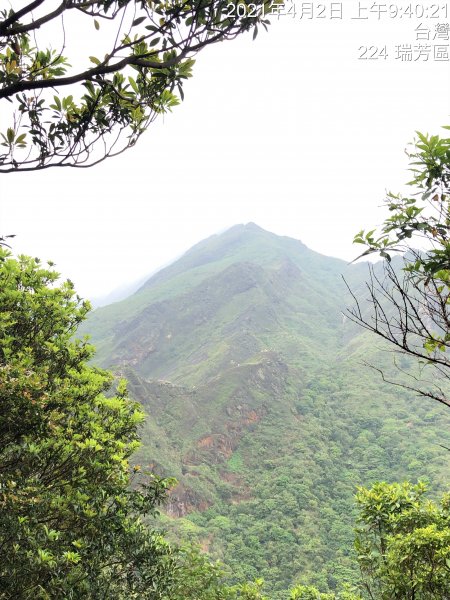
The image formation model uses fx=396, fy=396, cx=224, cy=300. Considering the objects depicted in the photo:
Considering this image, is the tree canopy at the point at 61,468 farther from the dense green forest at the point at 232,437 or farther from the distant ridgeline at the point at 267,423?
the distant ridgeline at the point at 267,423

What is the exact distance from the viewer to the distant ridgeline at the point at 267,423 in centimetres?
3462

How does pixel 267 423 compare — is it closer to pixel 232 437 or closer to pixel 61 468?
pixel 232 437

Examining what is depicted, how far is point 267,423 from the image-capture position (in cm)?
5438

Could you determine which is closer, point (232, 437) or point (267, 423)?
point (232, 437)

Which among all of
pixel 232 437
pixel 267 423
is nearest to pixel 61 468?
pixel 232 437

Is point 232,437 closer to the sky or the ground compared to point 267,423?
closer to the sky

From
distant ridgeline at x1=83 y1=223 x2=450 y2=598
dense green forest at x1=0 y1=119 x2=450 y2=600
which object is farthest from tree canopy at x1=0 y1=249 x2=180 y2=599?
distant ridgeline at x1=83 y1=223 x2=450 y2=598

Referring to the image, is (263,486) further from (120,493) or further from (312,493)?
(120,493)

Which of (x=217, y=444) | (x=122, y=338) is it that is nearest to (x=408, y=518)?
(x=217, y=444)

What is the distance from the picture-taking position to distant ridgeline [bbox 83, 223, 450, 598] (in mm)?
34625

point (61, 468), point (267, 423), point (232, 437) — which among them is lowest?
point (267, 423)

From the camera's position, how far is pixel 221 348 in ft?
249

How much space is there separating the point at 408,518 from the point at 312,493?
39810mm

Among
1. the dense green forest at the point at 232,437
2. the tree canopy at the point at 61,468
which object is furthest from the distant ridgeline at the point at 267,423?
the tree canopy at the point at 61,468
